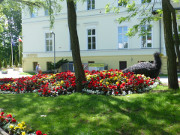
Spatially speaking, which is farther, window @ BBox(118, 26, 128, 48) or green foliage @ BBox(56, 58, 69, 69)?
green foliage @ BBox(56, 58, 69, 69)

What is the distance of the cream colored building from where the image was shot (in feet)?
74.1

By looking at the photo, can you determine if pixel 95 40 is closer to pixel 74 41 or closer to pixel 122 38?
pixel 122 38

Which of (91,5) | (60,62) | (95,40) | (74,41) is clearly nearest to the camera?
(74,41)

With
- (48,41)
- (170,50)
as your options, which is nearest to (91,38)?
(48,41)

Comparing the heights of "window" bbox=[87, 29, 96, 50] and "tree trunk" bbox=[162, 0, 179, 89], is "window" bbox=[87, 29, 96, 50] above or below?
above

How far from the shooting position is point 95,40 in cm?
Answer: 2547

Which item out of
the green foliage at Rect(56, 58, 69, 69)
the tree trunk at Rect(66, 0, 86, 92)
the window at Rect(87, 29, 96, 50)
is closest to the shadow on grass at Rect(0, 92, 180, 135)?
the tree trunk at Rect(66, 0, 86, 92)

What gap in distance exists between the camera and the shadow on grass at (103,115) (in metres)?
3.88

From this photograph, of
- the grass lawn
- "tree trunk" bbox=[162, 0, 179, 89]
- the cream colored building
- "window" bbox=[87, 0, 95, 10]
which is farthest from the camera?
"window" bbox=[87, 0, 95, 10]

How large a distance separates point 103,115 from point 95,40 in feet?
70.1

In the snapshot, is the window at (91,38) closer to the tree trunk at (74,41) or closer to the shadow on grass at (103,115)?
the tree trunk at (74,41)

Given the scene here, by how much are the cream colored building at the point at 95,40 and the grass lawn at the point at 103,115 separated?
685 inches

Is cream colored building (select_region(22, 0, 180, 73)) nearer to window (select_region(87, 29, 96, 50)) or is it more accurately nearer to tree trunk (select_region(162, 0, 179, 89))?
window (select_region(87, 29, 96, 50))

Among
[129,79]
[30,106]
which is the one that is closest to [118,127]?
[30,106]
